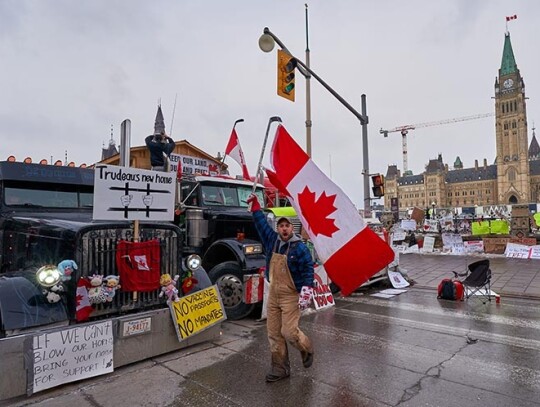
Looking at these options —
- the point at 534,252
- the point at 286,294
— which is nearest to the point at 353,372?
the point at 286,294

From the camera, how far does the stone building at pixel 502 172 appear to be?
13150 centimetres

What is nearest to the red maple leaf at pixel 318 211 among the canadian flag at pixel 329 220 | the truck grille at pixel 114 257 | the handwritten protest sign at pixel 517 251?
the canadian flag at pixel 329 220

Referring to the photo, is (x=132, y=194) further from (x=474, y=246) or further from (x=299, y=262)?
(x=474, y=246)

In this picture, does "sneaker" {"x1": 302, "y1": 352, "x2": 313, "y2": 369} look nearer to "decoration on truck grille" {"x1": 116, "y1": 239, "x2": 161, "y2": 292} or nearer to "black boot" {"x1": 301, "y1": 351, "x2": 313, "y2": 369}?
"black boot" {"x1": 301, "y1": 351, "x2": 313, "y2": 369}

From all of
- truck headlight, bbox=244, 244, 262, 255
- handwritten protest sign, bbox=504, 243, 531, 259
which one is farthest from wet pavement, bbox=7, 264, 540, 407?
handwritten protest sign, bbox=504, 243, 531, 259

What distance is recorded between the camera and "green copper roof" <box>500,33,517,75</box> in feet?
441

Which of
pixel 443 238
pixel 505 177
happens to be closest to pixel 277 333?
pixel 443 238

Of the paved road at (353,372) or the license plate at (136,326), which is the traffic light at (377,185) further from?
the license plate at (136,326)

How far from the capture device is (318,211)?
16.4 ft

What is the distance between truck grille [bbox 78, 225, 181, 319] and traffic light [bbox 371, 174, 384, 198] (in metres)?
8.91

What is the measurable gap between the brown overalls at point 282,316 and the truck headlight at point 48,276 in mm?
2318

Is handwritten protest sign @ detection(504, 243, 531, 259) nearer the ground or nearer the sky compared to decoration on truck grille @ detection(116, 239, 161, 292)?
nearer the ground

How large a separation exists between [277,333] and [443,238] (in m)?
18.5

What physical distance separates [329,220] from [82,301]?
3.07 metres
